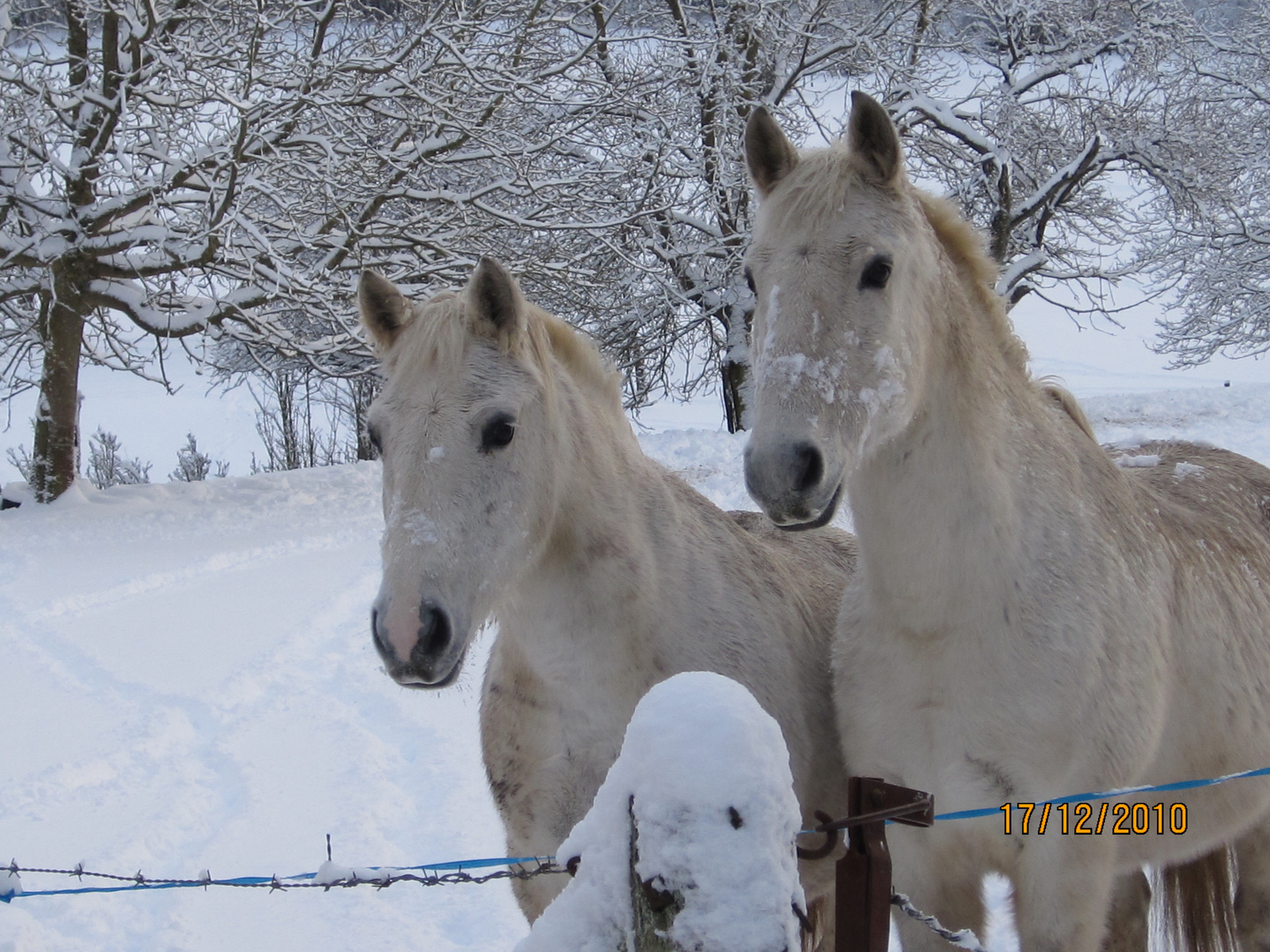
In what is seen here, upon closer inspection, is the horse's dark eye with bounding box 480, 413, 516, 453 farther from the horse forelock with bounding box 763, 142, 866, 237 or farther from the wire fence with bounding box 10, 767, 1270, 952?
the wire fence with bounding box 10, 767, 1270, 952

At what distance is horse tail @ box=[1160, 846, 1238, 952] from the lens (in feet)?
9.91

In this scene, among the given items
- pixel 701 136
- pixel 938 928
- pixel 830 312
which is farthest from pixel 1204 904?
pixel 701 136

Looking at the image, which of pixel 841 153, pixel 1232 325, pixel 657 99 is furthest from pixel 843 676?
pixel 1232 325

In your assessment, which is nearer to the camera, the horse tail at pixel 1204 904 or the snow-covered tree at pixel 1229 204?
the horse tail at pixel 1204 904

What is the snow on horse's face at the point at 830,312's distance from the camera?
72.7 inches

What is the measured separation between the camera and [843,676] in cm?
232

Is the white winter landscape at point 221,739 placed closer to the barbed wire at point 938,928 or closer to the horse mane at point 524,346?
the barbed wire at point 938,928

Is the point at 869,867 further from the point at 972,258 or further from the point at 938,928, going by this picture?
the point at 972,258

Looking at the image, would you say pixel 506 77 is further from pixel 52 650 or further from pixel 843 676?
pixel 843 676

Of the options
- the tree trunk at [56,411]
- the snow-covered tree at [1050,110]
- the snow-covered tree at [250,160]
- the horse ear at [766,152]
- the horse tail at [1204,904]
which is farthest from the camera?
the snow-covered tree at [1050,110]

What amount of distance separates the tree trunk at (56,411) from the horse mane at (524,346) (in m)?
8.81

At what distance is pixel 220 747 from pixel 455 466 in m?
3.23

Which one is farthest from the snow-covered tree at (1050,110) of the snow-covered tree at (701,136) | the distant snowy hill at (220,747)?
the distant snowy hill at (220,747)

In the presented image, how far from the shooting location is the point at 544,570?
7.31ft
